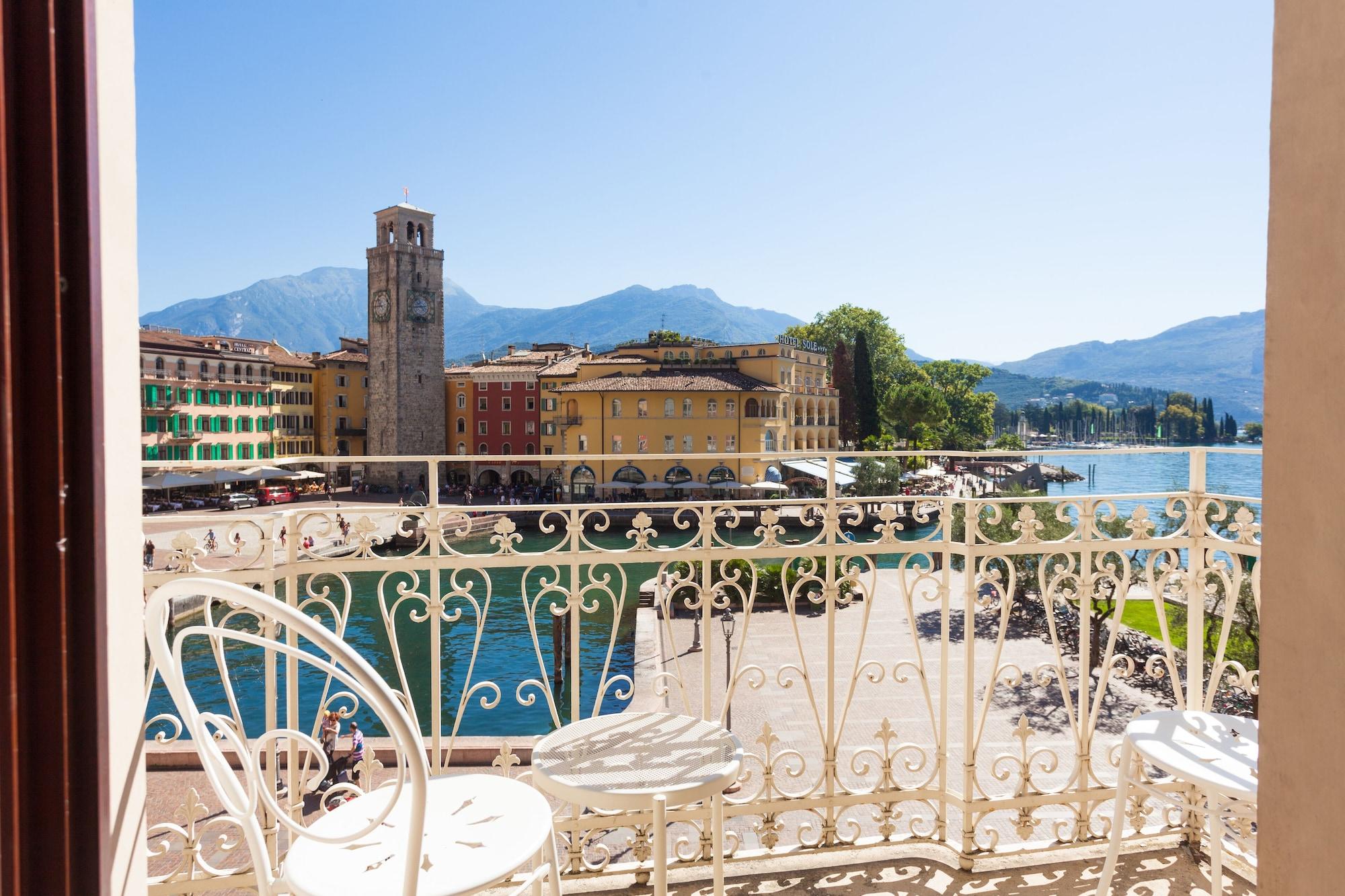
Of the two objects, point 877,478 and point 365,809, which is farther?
point 877,478

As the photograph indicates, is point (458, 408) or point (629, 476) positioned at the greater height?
point (458, 408)

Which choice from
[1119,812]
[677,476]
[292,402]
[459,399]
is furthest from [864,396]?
[1119,812]

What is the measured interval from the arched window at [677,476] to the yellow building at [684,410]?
7 cm

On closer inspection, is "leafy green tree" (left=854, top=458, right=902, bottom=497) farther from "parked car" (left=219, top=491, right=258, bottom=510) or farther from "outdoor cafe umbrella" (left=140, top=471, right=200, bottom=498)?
"outdoor cafe umbrella" (left=140, top=471, right=200, bottom=498)

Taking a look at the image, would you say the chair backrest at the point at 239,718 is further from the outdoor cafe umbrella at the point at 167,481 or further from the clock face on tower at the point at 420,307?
the clock face on tower at the point at 420,307

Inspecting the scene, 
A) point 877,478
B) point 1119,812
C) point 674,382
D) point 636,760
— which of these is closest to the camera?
point 636,760

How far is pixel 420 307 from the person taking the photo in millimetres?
42875

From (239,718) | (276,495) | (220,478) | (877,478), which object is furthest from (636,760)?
(220,478)

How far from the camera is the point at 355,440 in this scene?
4875 centimetres

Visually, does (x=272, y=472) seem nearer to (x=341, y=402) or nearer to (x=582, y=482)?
(x=582, y=482)

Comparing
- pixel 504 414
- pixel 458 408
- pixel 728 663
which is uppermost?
pixel 458 408

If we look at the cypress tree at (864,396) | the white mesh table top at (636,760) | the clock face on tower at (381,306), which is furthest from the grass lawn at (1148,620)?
the clock face on tower at (381,306)

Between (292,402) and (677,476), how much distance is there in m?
26.5

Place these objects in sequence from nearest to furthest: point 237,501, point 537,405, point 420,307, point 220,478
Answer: point 237,501 → point 220,478 → point 420,307 → point 537,405
